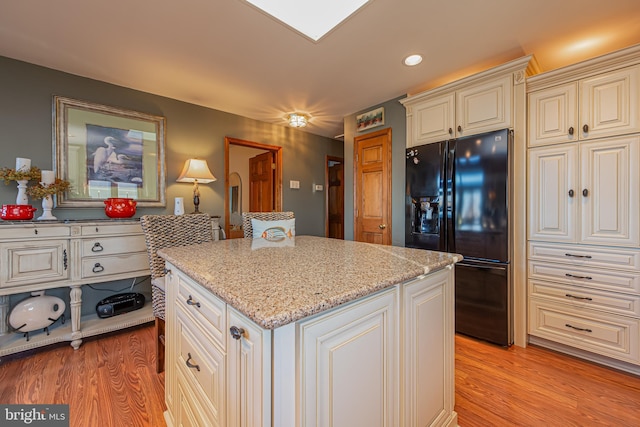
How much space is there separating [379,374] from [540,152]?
225 cm

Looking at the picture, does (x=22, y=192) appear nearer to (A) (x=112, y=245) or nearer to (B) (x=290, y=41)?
(A) (x=112, y=245)

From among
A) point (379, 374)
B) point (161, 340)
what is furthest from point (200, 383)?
point (161, 340)

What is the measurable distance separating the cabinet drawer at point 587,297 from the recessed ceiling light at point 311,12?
2486 millimetres

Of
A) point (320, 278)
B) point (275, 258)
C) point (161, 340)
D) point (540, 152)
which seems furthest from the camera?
point (540, 152)

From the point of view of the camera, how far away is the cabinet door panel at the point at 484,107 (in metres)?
2.21

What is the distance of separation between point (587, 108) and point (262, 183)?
3777mm

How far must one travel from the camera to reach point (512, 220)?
2.19 m

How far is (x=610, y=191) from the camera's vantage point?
1.86 m

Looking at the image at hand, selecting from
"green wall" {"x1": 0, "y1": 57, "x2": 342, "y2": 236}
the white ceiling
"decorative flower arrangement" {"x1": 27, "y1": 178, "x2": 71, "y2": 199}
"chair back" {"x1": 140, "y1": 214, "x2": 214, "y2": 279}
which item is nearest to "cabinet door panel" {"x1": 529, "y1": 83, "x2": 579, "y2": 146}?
the white ceiling

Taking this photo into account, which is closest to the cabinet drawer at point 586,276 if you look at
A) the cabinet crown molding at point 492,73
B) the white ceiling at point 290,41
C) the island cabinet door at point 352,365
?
the cabinet crown molding at point 492,73

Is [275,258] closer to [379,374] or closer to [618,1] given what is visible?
[379,374]

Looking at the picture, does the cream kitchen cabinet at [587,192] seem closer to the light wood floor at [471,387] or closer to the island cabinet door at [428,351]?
the light wood floor at [471,387]

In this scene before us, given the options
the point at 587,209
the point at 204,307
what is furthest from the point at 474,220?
the point at 204,307

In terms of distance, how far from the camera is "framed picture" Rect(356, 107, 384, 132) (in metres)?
3.18
